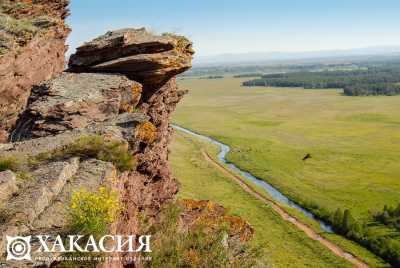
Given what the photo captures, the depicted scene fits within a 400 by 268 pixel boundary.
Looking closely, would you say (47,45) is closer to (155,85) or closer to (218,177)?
(155,85)

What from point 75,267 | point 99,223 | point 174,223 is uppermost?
point 99,223

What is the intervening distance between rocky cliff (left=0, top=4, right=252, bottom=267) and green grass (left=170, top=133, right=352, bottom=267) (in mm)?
8443

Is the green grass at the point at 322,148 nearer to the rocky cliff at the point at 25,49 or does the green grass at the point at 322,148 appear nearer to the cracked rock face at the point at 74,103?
the cracked rock face at the point at 74,103

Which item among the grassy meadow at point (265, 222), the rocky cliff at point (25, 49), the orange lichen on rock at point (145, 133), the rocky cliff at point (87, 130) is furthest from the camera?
the grassy meadow at point (265, 222)

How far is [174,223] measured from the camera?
18625 millimetres

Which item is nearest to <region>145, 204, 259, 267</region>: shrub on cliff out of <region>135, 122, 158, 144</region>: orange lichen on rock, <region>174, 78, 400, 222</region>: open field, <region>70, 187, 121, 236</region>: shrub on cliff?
<region>135, 122, 158, 144</region>: orange lichen on rock

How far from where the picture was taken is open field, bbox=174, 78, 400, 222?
58.2m

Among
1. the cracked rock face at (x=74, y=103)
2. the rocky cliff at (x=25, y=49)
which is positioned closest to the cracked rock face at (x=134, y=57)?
the cracked rock face at (x=74, y=103)

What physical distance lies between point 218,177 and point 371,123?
232 feet

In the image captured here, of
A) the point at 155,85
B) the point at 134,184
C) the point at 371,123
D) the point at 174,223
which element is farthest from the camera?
the point at 371,123

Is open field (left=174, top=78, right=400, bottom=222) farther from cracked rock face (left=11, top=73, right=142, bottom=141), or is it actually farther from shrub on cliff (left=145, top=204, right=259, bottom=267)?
cracked rock face (left=11, top=73, right=142, bottom=141)

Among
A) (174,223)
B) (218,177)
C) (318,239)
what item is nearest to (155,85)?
(174,223)

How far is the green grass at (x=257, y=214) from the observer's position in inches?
1499

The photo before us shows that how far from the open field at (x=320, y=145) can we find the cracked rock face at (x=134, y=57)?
38.4 m
